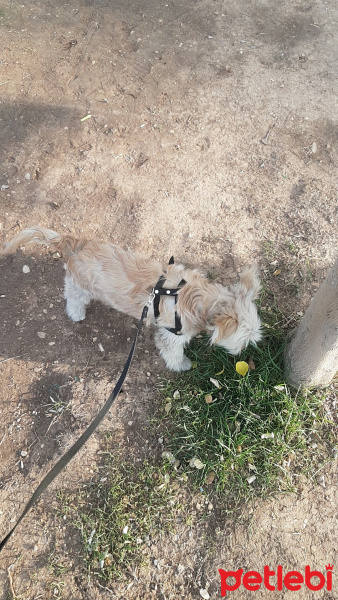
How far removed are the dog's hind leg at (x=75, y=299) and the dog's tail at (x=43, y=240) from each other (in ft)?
1.25

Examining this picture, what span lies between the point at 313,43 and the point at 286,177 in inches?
109

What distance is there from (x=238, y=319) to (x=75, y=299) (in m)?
2.03

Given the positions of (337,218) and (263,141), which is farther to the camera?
(263,141)

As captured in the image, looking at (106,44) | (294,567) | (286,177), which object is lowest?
(294,567)

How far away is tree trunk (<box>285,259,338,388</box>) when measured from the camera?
2604mm

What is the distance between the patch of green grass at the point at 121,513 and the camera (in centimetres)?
324

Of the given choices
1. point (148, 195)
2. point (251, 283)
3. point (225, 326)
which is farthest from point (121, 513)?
point (148, 195)

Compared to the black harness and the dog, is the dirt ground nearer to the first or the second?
the dog

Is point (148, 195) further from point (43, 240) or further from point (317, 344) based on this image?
point (317, 344)

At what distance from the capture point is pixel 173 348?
371 centimetres

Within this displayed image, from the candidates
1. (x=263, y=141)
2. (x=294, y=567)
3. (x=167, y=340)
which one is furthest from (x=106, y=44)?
(x=294, y=567)

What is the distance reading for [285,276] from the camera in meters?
4.20

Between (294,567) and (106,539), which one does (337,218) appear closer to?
(294,567)

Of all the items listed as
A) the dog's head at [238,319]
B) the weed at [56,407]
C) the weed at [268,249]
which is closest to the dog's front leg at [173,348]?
the dog's head at [238,319]
